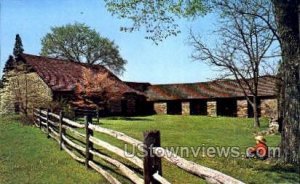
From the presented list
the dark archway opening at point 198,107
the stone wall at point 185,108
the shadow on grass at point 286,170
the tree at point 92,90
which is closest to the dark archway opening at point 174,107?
the stone wall at point 185,108

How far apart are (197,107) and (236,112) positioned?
4.09 m

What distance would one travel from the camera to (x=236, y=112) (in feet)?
123

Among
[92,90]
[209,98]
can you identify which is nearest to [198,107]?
[209,98]

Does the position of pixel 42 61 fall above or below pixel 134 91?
above

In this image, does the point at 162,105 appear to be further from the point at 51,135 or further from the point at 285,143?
the point at 285,143

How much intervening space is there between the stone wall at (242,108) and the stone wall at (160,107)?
7505mm

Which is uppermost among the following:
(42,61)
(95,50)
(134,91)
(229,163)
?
(95,50)

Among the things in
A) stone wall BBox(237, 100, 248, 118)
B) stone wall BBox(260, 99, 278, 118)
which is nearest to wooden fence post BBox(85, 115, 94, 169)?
stone wall BBox(260, 99, 278, 118)

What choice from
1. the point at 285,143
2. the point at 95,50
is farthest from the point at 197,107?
the point at 285,143

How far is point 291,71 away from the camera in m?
10.9

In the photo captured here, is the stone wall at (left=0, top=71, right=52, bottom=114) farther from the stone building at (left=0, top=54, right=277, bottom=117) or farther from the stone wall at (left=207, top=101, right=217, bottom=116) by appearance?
the stone wall at (left=207, top=101, right=217, bottom=116)

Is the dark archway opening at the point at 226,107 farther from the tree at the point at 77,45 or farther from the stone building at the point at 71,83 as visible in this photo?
the tree at the point at 77,45

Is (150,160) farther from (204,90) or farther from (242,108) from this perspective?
(204,90)

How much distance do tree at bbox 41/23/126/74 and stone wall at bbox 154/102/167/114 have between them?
14618 millimetres
